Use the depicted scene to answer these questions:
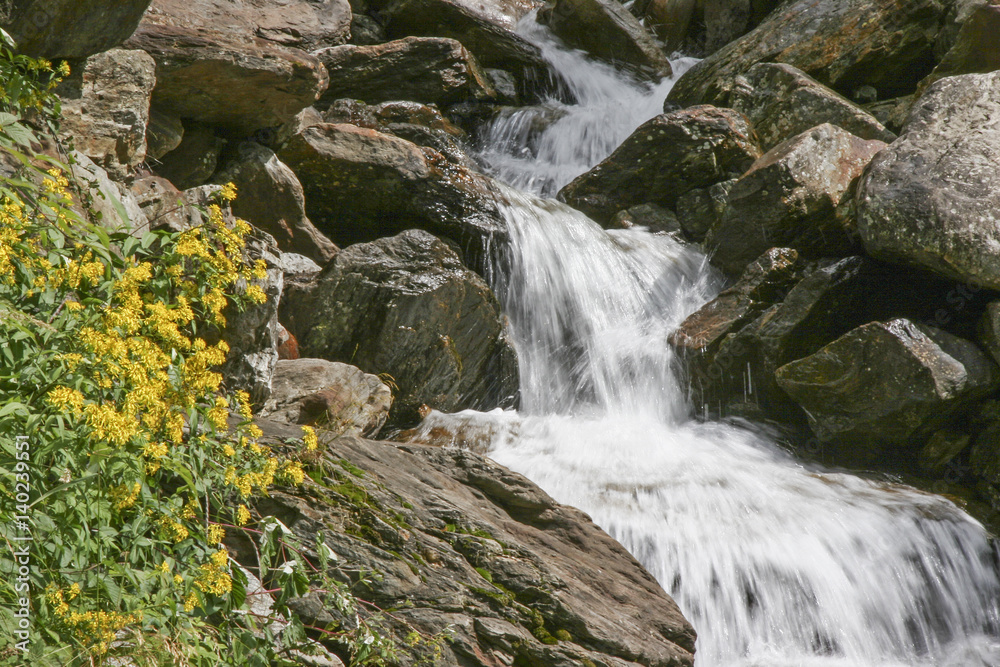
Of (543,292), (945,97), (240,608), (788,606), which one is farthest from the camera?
(543,292)

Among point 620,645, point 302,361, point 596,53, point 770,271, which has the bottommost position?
point 302,361

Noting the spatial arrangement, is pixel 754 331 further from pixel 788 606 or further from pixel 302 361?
pixel 302 361

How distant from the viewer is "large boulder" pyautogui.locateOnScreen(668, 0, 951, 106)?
997 cm

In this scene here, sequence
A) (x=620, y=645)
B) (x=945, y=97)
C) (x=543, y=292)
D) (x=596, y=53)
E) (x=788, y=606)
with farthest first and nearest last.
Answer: (x=596, y=53) < (x=543, y=292) < (x=945, y=97) < (x=788, y=606) < (x=620, y=645)

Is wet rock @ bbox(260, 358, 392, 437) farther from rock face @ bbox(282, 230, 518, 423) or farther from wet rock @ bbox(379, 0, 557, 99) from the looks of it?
wet rock @ bbox(379, 0, 557, 99)

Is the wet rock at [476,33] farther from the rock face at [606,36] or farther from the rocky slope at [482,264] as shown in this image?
the rocky slope at [482,264]

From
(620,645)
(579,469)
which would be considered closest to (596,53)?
(579,469)

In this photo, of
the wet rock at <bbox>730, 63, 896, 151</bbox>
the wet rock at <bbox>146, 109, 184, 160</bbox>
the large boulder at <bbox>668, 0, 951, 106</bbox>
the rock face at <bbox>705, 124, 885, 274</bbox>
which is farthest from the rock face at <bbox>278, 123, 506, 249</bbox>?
the large boulder at <bbox>668, 0, 951, 106</bbox>

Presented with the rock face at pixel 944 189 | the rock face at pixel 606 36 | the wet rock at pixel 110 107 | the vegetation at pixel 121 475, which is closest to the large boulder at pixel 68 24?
the wet rock at pixel 110 107

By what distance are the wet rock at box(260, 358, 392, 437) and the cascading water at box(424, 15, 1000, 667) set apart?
80cm

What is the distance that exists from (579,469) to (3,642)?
4.18m

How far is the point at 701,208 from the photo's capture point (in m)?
9.45

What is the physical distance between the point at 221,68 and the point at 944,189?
242 inches

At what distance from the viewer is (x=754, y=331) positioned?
686cm
